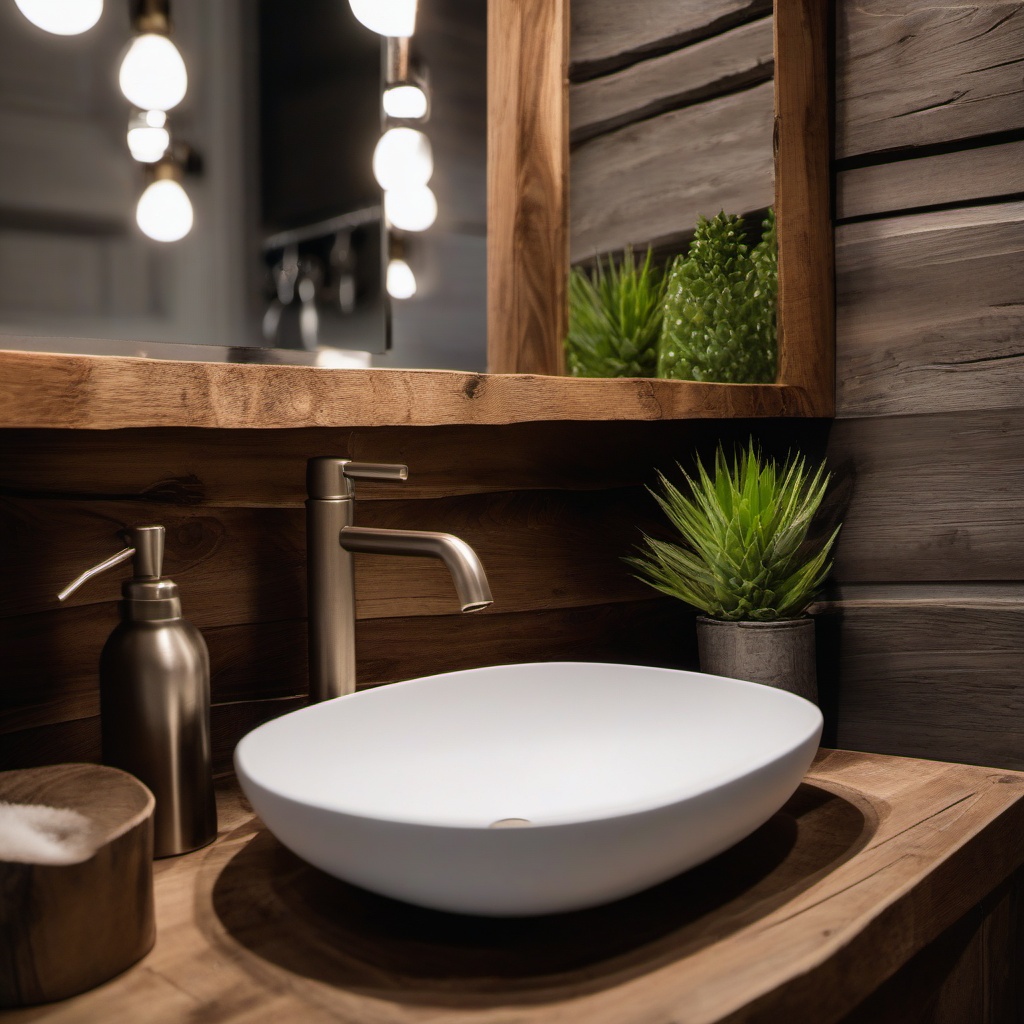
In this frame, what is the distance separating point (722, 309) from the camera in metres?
1.30

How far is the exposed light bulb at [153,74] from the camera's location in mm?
989

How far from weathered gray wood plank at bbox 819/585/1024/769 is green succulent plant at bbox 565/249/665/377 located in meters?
0.42

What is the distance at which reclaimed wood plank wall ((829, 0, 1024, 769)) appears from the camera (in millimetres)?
1208

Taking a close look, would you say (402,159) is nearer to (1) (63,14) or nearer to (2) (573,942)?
(1) (63,14)

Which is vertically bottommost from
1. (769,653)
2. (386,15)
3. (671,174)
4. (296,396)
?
→ (769,653)

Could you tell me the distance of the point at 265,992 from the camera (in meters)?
0.62

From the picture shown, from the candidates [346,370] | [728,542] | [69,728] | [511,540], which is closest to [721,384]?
[728,542]

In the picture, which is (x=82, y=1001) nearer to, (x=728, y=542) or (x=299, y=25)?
(x=728, y=542)

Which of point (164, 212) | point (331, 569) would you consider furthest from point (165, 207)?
point (331, 569)

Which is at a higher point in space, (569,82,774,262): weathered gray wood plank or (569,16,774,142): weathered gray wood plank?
(569,16,774,142): weathered gray wood plank

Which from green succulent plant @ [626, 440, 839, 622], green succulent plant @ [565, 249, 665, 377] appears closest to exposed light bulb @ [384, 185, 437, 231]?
green succulent plant @ [565, 249, 665, 377]

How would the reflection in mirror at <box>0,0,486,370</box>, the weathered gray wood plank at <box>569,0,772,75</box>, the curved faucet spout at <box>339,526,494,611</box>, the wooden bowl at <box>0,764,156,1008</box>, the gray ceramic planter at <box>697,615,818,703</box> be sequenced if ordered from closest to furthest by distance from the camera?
the wooden bowl at <box>0,764,156,1008</box>, the curved faucet spout at <box>339,526,494,611</box>, the reflection in mirror at <box>0,0,486,370</box>, the gray ceramic planter at <box>697,615,818,703</box>, the weathered gray wood plank at <box>569,0,772,75</box>

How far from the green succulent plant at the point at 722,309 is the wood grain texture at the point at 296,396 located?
0.08 meters

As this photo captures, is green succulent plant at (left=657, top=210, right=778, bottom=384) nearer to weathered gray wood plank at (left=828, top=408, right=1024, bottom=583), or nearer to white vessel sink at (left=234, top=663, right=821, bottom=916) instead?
weathered gray wood plank at (left=828, top=408, right=1024, bottom=583)
